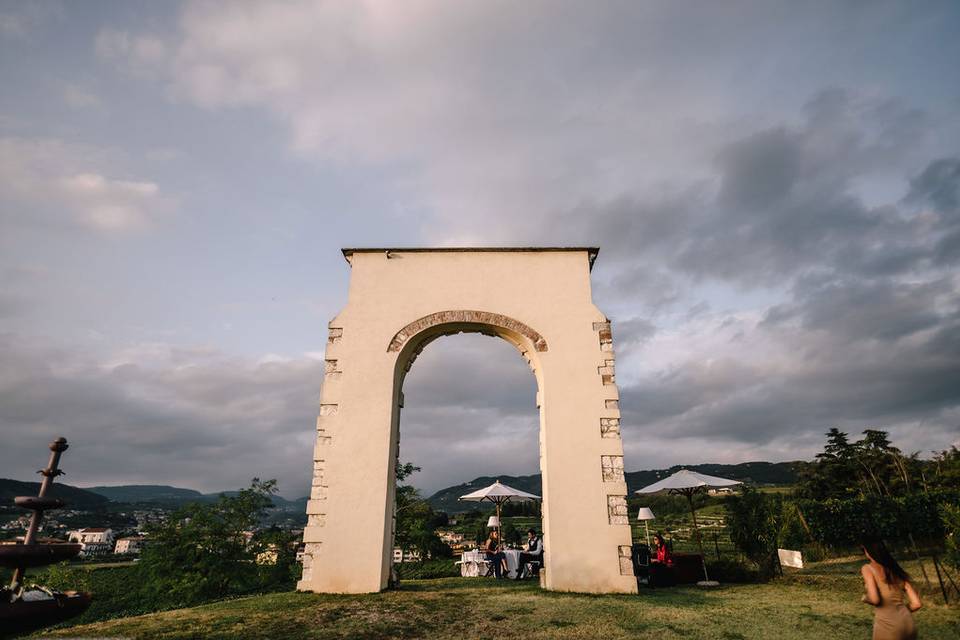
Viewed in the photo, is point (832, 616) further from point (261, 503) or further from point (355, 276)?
point (261, 503)

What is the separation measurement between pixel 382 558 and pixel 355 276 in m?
5.93

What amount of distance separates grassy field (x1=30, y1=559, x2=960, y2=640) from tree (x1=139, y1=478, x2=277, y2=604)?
5139 millimetres

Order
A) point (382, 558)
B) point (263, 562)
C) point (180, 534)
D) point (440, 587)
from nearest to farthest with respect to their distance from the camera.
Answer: point (382, 558) < point (440, 587) < point (180, 534) < point (263, 562)

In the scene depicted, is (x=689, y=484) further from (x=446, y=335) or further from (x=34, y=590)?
(x=34, y=590)

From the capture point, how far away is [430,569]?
1578 centimetres

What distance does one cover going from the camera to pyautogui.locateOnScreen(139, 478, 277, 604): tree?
38.5ft

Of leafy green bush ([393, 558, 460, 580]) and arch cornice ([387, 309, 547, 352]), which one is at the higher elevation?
arch cornice ([387, 309, 547, 352])

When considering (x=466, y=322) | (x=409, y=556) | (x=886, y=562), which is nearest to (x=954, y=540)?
(x=886, y=562)

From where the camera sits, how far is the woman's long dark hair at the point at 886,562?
413 cm

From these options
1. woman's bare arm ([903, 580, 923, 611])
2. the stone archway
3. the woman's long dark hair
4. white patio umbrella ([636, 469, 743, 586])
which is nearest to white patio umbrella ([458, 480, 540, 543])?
white patio umbrella ([636, 469, 743, 586])

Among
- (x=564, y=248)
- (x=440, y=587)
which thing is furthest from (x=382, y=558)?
(x=564, y=248)

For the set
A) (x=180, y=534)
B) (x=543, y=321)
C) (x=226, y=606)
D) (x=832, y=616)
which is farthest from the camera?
(x=180, y=534)

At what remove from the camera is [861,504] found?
18906 mm

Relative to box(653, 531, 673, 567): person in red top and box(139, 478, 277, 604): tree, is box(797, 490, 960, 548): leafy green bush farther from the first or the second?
box(139, 478, 277, 604): tree
